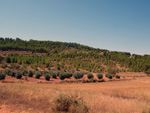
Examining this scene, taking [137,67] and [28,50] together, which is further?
[28,50]

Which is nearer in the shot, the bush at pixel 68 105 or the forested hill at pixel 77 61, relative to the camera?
the bush at pixel 68 105

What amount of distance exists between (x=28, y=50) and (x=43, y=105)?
113604 mm

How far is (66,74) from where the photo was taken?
45250 millimetres

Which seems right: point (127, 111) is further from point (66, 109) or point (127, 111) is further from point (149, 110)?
point (66, 109)

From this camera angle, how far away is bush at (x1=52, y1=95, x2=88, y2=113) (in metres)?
7.66

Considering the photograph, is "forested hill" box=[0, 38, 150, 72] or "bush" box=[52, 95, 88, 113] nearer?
"bush" box=[52, 95, 88, 113]

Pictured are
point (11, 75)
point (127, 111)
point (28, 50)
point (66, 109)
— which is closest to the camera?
point (66, 109)

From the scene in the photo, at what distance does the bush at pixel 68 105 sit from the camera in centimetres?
766

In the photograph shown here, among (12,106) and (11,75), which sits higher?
(12,106)

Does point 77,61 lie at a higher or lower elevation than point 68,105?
lower

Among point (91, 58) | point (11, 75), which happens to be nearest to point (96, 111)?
point (11, 75)

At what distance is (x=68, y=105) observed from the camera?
26.2 ft

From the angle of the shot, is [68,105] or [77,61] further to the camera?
[77,61]

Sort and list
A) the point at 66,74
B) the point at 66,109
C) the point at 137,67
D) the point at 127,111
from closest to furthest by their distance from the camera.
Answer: the point at 66,109 < the point at 127,111 < the point at 66,74 < the point at 137,67
